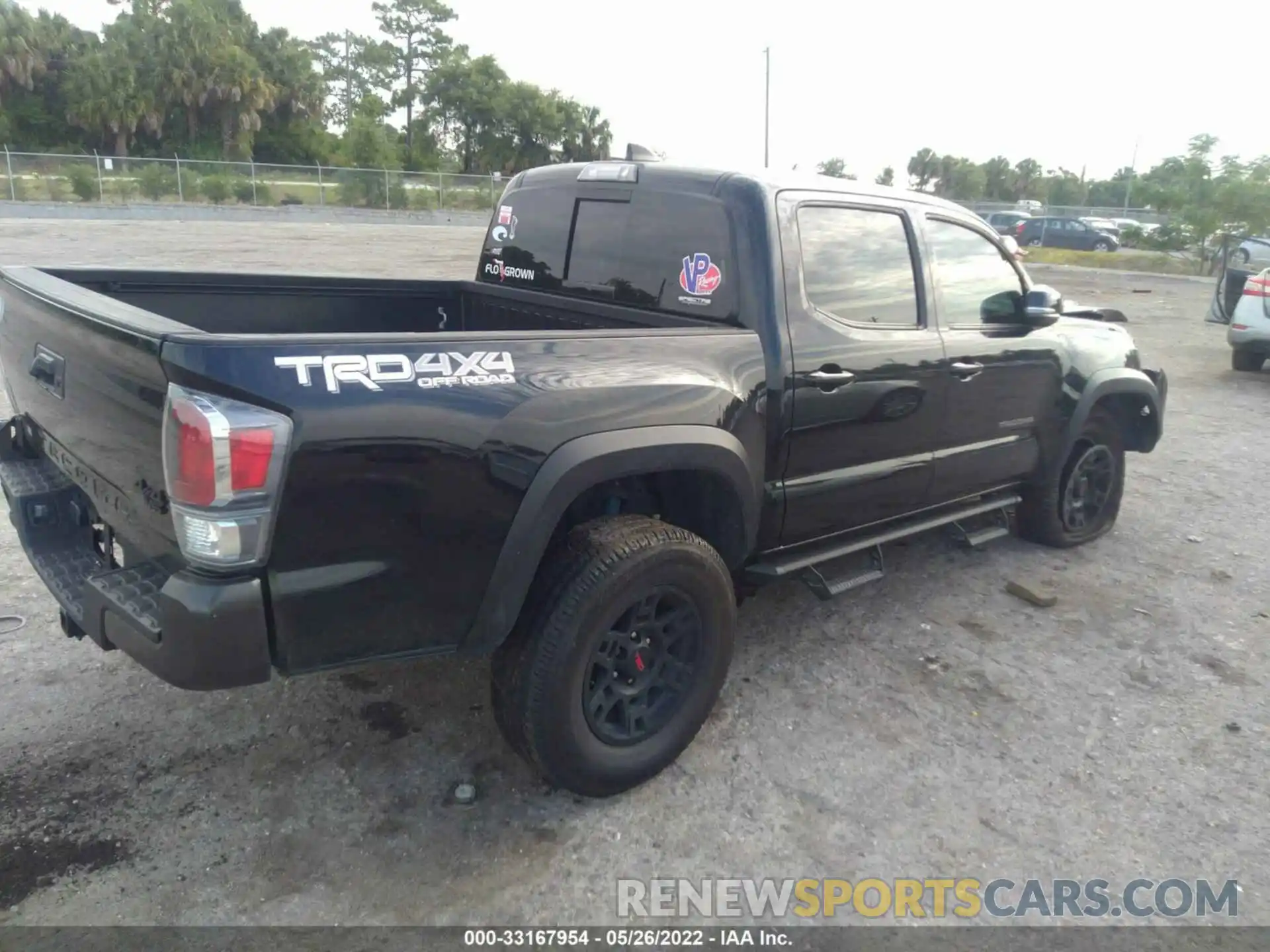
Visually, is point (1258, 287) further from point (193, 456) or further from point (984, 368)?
point (193, 456)

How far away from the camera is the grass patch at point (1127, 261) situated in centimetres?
2397

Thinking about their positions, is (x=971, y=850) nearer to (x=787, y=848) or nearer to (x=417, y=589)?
(x=787, y=848)

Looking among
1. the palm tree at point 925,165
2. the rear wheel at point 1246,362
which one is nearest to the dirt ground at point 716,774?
the rear wheel at point 1246,362

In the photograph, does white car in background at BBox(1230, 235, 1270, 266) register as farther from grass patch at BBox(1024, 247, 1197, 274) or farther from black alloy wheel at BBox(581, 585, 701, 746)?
black alloy wheel at BBox(581, 585, 701, 746)

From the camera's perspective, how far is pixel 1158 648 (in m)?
4.20

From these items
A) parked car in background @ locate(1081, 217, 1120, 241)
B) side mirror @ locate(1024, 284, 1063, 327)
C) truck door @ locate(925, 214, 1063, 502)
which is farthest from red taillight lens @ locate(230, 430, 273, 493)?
parked car in background @ locate(1081, 217, 1120, 241)

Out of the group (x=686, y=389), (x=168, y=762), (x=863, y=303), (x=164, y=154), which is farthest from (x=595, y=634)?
(x=164, y=154)

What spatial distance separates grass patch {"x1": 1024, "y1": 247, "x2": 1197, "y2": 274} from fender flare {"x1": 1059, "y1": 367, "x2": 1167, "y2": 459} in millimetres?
19387

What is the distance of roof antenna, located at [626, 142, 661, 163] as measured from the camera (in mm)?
3834

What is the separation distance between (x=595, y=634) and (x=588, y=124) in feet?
191

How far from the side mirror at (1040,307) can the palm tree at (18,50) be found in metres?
57.5

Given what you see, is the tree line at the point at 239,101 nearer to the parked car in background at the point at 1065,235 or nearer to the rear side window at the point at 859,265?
the parked car in background at the point at 1065,235

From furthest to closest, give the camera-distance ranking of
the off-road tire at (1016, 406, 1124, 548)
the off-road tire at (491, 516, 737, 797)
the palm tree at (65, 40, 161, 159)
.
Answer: the palm tree at (65, 40, 161, 159) → the off-road tire at (1016, 406, 1124, 548) → the off-road tire at (491, 516, 737, 797)

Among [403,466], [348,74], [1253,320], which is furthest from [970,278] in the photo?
[348,74]
